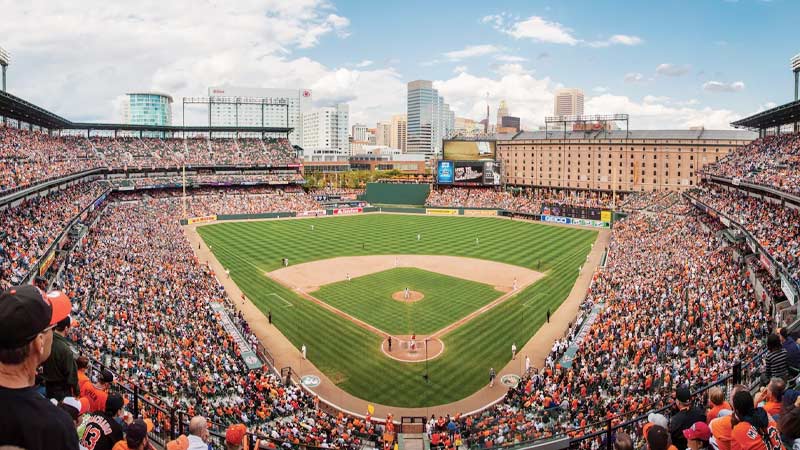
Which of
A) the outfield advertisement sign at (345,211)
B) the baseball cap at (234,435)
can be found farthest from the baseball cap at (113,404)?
the outfield advertisement sign at (345,211)

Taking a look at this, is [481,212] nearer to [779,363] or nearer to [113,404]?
[779,363]

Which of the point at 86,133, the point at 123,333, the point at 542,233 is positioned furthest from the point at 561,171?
the point at 123,333

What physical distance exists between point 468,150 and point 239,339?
2650 inches

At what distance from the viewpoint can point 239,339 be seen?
2603 cm

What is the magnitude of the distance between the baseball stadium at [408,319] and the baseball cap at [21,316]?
0.05 ft

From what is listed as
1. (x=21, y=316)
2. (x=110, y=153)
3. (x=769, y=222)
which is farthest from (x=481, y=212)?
(x=21, y=316)

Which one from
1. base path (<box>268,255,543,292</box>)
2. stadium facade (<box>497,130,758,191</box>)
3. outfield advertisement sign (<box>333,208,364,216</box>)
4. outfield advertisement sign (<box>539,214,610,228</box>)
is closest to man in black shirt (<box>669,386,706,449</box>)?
base path (<box>268,255,543,292</box>)

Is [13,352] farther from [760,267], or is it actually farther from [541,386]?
[760,267]

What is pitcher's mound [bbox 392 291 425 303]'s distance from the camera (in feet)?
115

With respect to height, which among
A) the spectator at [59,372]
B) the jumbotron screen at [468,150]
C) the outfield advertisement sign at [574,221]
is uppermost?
the jumbotron screen at [468,150]

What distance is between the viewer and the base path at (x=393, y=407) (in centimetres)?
2102

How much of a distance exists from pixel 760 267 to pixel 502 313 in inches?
535

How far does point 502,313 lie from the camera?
32.3m

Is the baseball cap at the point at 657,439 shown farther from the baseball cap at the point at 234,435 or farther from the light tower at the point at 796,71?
the light tower at the point at 796,71
